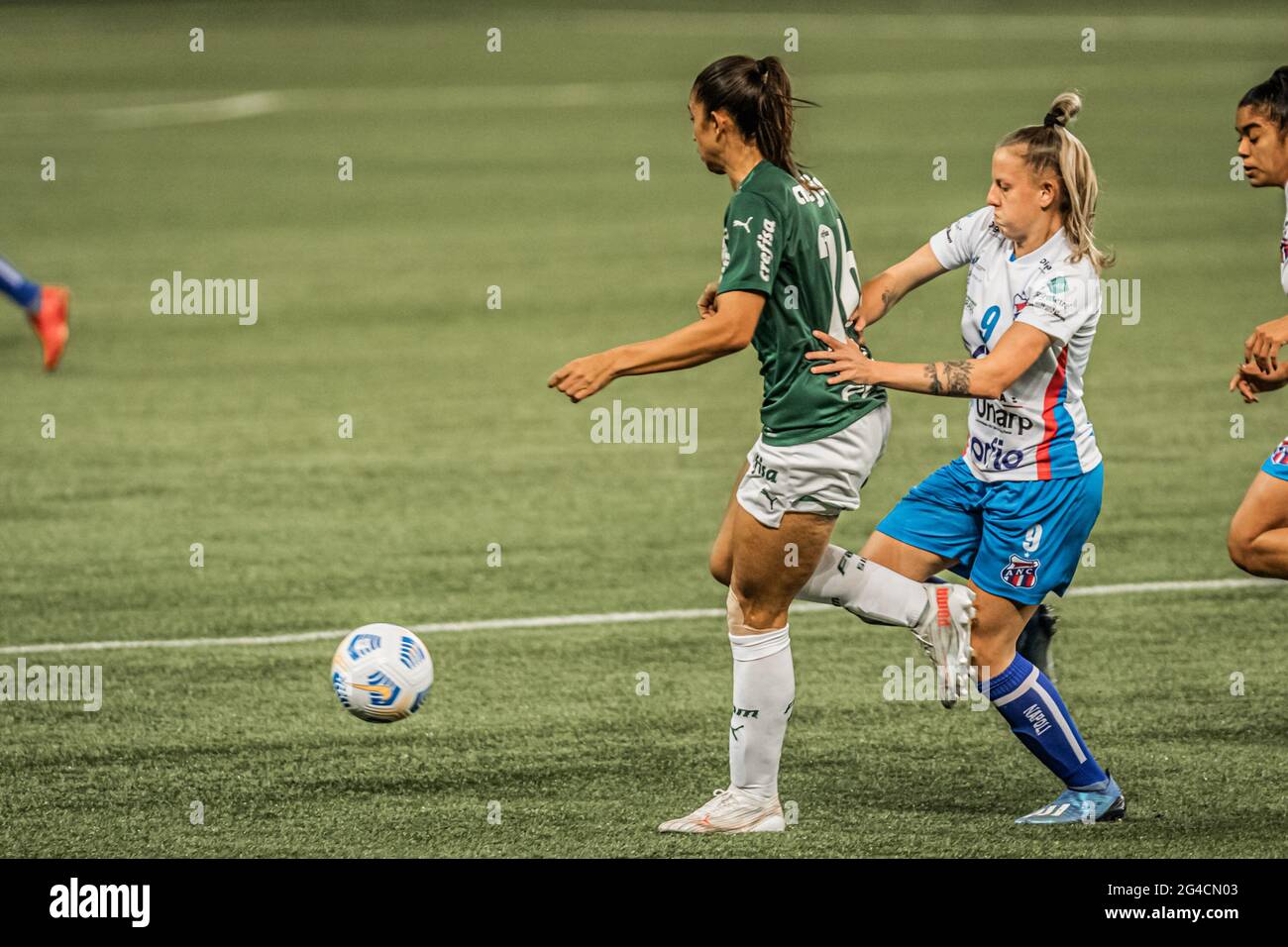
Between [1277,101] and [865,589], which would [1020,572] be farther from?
[1277,101]

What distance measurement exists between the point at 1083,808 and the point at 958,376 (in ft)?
4.89

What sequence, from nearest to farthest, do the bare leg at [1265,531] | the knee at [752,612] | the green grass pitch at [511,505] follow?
1. the knee at [752,612]
2. the green grass pitch at [511,505]
3. the bare leg at [1265,531]

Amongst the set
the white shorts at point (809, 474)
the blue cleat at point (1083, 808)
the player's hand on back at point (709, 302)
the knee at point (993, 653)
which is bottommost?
the blue cleat at point (1083, 808)

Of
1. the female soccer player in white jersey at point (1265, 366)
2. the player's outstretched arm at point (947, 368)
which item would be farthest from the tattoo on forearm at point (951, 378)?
the female soccer player in white jersey at point (1265, 366)

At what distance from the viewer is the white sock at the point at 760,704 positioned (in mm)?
6164

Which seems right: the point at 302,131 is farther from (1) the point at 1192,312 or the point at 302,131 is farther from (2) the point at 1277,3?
(2) the point at 1277,3

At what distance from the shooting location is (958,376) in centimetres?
588

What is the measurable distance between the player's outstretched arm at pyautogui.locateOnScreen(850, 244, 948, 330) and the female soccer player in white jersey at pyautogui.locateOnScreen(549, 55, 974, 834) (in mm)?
211

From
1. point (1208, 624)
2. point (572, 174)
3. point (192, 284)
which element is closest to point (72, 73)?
point (572, 174)

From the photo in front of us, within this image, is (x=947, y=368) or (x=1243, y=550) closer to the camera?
(x=947, y=368)

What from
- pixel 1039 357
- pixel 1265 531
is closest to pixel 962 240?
pixel 1039 357

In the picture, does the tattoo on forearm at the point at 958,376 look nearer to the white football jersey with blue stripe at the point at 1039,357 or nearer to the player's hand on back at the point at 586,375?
the white football jersey with blue stripe at the point at 1039,357

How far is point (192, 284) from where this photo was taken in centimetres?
1842

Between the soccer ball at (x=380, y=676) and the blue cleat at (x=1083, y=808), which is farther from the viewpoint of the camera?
the soccer ball at (x=380, y=676)
